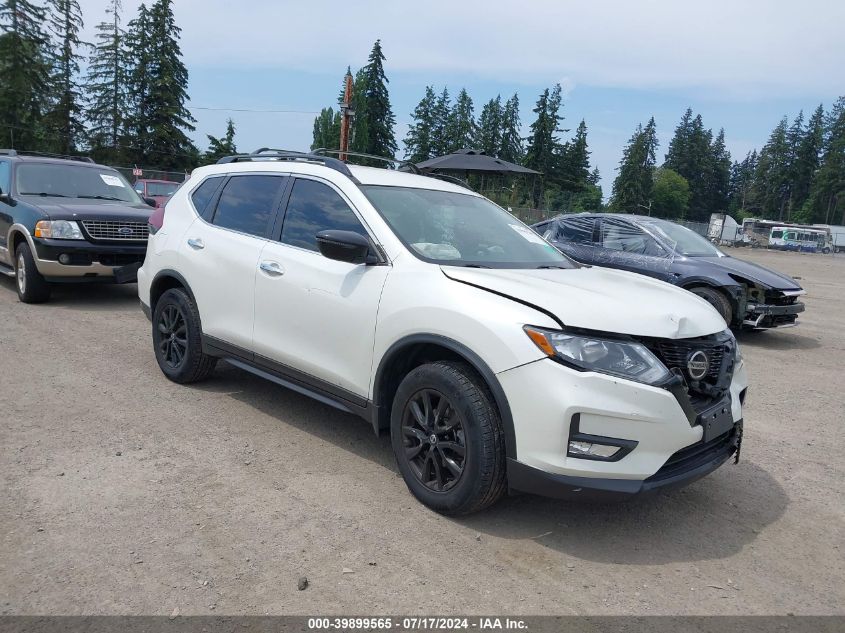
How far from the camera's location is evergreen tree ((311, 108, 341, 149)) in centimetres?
8314

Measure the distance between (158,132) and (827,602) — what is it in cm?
6031

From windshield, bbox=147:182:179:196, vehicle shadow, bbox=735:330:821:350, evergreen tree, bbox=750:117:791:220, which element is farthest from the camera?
evergreen tree, bbox=750:117:791:220

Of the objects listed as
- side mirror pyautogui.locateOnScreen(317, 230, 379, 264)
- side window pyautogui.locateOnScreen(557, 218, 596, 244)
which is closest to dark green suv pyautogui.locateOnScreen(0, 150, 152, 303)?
side mirror pyautogui.locateOnScreen(317, 230, 379, 264)

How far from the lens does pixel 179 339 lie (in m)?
5.39

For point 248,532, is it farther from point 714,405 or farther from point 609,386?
point 714,405

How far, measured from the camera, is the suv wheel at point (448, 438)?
320 cm

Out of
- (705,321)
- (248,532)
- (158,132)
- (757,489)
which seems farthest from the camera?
(158,132)

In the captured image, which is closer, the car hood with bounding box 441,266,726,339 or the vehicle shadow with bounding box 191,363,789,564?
the car hood with bounding box 441,266,726,339

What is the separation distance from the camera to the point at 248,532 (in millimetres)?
3229

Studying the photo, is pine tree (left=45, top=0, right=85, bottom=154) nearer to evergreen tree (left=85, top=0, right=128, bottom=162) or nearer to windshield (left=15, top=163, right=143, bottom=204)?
evergreen tree (left=85, top=0, right=128, bottom=162)

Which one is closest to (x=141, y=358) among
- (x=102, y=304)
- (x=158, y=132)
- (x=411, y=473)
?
(x=102, y=304)

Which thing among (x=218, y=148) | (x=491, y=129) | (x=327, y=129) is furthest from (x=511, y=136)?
(x=218, y=148)

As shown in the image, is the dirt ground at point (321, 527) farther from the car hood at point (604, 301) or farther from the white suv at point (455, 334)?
the car hood at point (604, 301)

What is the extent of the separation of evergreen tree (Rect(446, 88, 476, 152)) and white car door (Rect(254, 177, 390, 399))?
9069 cm
